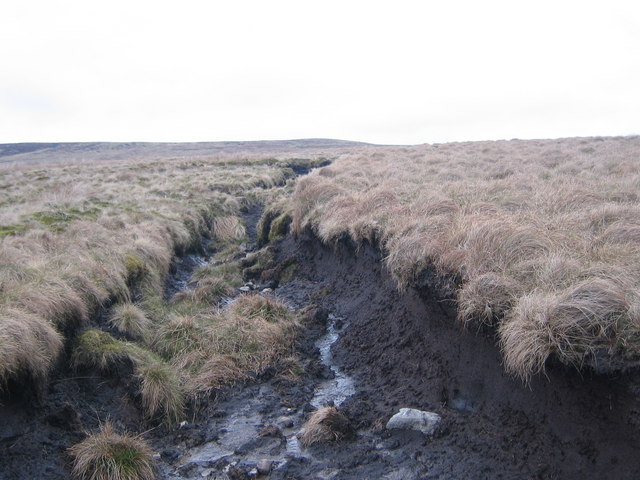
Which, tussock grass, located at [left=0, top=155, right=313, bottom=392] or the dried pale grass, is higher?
tussock grass, located at [left=0, top=155, right=313, bottom=392]

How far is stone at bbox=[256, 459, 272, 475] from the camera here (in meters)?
6.06

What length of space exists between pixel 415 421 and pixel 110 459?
11.8ft

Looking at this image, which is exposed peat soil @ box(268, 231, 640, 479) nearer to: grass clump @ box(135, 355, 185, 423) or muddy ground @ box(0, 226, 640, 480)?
muddy ground @ box(0, 226, 640, 480)

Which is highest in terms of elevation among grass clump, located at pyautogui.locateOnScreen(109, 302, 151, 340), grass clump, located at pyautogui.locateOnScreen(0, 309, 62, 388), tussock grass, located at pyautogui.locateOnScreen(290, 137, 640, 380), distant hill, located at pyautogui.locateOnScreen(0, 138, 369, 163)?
distant hill, located at pyautogui.locateOnScreen(0, 138, 369, 163)

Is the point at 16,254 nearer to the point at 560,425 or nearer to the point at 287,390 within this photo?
the point at 287,390

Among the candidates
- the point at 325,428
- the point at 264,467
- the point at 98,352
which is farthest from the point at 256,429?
the point at 98,352

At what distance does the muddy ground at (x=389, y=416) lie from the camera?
15.7 ft

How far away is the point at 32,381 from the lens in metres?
6.33

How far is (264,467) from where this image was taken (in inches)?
240

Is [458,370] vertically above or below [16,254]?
below

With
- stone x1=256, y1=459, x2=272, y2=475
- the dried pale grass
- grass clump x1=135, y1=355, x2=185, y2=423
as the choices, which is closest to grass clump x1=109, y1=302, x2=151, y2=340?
grass clump x1=135, y1=355, x2=185, y2=423

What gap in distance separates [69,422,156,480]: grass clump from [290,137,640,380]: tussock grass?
4257 mm

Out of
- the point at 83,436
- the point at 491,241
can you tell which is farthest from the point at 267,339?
the point at 491,241

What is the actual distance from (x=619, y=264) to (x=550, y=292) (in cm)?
104
